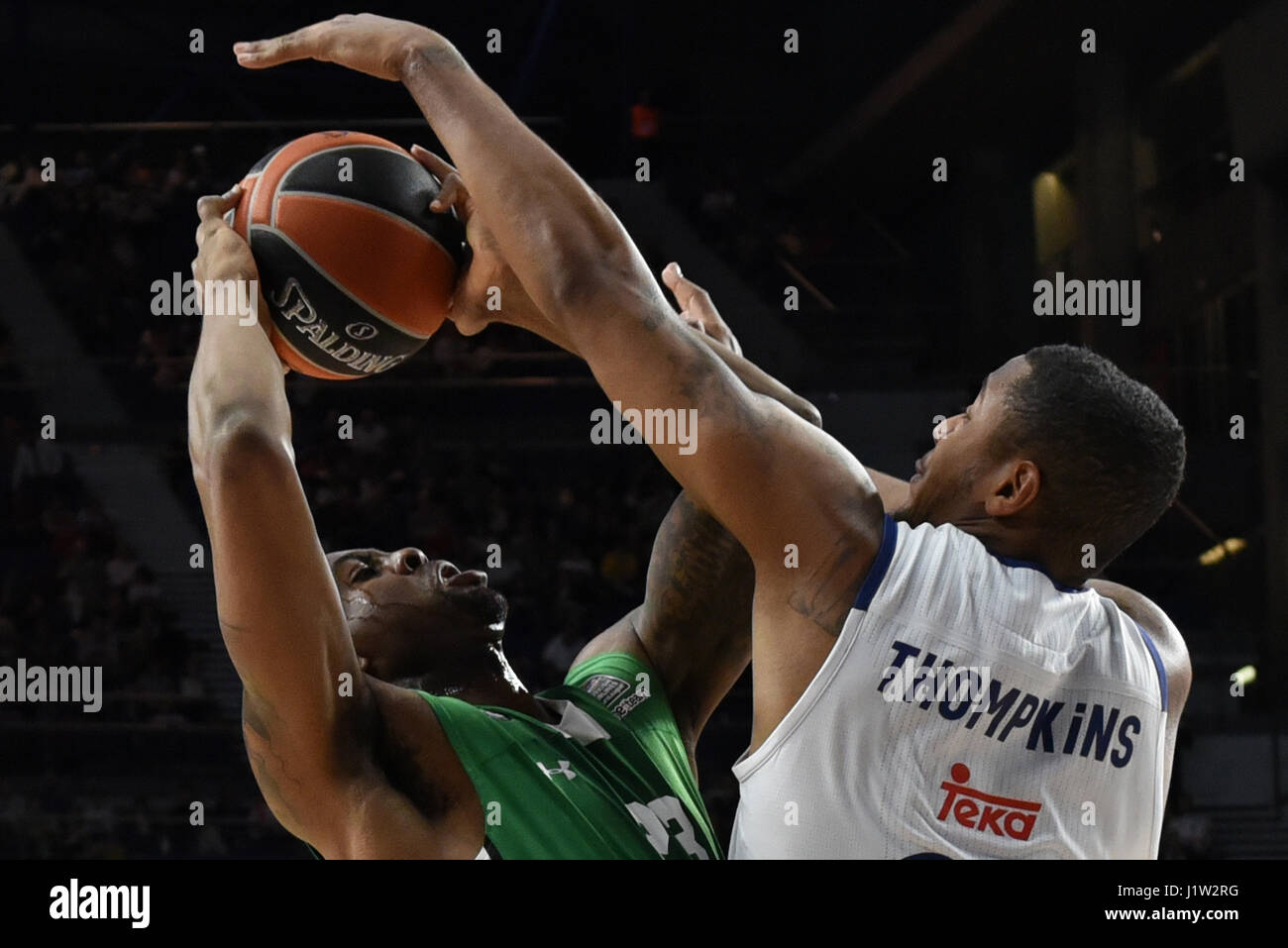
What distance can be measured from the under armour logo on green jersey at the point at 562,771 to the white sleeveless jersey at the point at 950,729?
0.44 m

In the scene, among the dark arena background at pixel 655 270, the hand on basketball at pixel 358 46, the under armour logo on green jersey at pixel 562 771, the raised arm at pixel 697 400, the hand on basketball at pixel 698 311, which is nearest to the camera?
the raised arm at pixel 697 400

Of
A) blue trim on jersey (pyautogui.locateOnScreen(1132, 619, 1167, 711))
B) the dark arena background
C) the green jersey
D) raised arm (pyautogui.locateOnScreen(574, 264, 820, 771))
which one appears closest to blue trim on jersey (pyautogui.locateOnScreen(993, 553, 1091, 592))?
blue trim on jersey (pyautogui.locateOnScreen(1132, 619, 1167, 711))

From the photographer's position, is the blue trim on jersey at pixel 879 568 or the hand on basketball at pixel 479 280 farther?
the hand on basketball at pixel 479 280

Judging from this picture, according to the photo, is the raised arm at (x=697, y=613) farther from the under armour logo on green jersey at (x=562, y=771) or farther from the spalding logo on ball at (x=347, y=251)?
the spalding logo on ball at (x=347, y=251)

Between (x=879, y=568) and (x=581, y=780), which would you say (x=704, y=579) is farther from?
(x=879, y=568)

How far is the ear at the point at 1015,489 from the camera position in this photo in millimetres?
1970

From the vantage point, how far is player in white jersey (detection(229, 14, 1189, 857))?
72.5 inches

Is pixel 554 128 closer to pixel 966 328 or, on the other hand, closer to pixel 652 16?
pixel 652 16

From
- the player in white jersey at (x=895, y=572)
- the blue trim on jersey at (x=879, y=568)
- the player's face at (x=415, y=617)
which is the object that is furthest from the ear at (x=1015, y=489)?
the player's face at (x=415, y=617)

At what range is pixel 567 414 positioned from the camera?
8805 millimetres

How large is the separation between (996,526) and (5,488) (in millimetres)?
7928

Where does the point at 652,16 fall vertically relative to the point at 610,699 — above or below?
above

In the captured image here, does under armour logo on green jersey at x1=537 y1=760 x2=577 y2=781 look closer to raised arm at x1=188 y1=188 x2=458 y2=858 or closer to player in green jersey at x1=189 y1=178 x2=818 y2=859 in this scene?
player in green jersey at x1=189 y1=178 x2=818 y2=859
